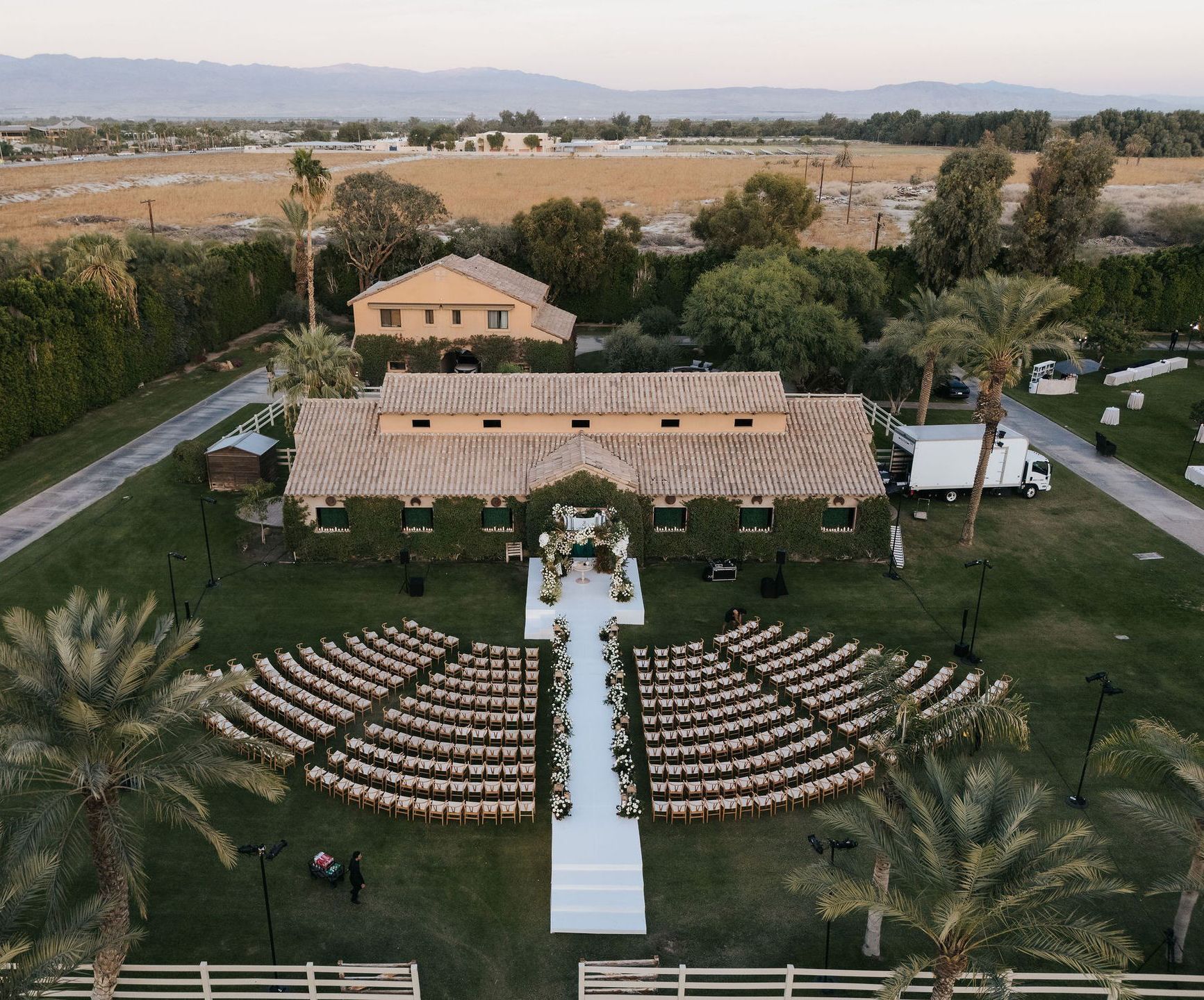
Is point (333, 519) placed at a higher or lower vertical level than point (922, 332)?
lower

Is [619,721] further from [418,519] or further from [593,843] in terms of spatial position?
[418,519]

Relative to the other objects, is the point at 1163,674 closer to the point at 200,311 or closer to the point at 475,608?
the point at 475,608

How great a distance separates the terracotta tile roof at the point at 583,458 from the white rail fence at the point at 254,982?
2039 cm

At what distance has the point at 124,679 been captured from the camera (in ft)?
58.9

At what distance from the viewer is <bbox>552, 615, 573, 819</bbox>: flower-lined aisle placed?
81.9 feet

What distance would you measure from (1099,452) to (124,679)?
48.8 metres

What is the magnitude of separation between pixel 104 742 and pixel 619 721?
14.5 metres

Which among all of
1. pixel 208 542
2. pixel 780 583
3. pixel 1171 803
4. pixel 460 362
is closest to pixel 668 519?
pixel 780 583

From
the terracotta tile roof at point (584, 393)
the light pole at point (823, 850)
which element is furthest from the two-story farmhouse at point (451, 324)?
the light pole at point (823, 850)

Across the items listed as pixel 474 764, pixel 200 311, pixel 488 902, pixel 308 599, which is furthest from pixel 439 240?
pixel 488 902

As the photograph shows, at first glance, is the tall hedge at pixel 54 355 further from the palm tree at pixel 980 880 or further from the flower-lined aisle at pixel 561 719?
the palm tree at pixel 980 880

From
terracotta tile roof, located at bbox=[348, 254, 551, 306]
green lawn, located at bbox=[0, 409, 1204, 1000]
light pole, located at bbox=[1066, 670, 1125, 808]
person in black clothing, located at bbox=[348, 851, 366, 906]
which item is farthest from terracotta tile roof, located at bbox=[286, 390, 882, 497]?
terracotta tile roof, located at bbox=[348, 254, 551, 306]

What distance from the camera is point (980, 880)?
15.8m

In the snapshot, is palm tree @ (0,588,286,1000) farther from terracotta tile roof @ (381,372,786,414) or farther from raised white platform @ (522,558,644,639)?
terracotta tile roof @ (381,372,786,414)
